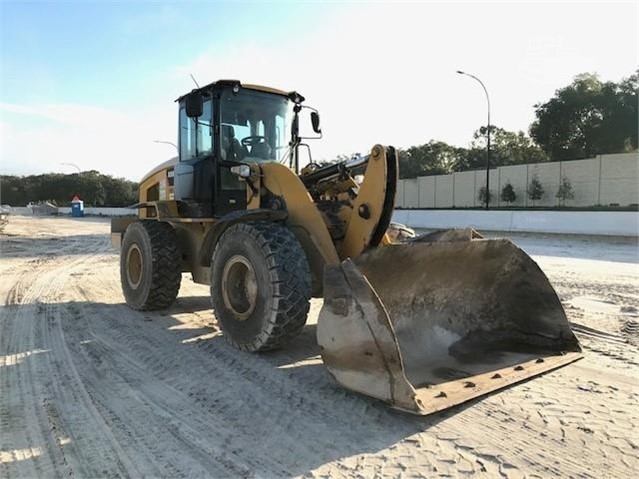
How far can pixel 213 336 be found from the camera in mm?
5852

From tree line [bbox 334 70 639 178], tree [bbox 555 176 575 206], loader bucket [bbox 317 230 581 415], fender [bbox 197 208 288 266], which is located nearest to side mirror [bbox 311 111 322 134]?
fender [bbox 197 208 288 266]

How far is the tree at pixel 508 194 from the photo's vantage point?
1602 inches

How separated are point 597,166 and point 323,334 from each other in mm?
36924

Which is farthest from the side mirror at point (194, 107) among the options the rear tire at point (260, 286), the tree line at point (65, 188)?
the tree line at point (65, 188)

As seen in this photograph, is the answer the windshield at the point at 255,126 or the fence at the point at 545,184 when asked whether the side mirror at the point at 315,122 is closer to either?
the windshield at the point at 255,126

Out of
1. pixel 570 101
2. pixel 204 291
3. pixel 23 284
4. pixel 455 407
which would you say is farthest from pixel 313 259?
pixel 570 101

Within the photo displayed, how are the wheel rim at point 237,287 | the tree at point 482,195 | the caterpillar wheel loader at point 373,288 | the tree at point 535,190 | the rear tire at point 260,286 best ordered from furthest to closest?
the tree at point 482,195
the tree at point 535,190
the wheel rim at point 237,287
the rear tire at point 260,286
the caterpillar wheel loader at point 373,288

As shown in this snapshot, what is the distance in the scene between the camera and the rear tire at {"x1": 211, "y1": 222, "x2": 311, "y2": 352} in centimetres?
467

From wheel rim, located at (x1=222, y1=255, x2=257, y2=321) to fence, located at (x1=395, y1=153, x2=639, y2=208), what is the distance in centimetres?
2749

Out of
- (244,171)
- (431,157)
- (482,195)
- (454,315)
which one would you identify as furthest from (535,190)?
(244,171)

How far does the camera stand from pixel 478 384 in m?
3.97

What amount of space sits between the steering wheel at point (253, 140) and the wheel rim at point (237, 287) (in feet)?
5.78

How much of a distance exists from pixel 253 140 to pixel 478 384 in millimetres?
3893

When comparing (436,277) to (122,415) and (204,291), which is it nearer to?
(122,415)
